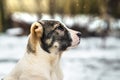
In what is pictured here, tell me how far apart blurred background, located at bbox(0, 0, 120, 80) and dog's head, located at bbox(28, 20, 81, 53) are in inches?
211

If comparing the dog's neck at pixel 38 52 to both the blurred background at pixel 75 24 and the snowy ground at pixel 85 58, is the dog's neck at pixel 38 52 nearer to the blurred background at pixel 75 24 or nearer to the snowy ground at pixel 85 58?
the snowy ground at pixel 85 58

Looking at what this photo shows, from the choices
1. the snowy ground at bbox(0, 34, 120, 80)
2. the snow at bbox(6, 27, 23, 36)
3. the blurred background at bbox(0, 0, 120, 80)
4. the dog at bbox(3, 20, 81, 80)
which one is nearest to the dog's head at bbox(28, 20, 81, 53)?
the dog at bbox(3, 20, 81, 80)

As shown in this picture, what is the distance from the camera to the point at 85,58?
9188 mm

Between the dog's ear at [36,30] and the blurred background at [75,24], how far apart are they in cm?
548

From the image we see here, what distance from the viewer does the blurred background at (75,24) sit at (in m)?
9.42

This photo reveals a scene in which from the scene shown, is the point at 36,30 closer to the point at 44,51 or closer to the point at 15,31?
the point at 44,51

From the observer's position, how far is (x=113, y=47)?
1016 centimetres

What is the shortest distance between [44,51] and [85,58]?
5.86m

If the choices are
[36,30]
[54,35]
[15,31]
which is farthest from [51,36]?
[15,31]

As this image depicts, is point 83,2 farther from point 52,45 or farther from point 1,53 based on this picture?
point 52,45

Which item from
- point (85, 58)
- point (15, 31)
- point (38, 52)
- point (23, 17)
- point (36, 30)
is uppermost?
point (36, 30)

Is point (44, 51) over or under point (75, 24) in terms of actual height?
over

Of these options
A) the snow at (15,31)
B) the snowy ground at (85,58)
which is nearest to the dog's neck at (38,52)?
the snowy ground at (85,58)

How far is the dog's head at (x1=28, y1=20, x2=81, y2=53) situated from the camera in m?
3.35
